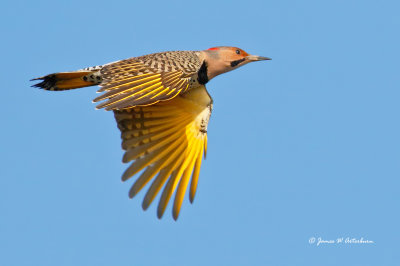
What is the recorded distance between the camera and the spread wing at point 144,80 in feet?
31.6

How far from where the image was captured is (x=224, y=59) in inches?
455

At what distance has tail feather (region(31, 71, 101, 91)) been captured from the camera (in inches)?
416

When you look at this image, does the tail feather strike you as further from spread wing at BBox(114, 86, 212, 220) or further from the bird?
spread wing at BBox(114, 86, 212, 220)

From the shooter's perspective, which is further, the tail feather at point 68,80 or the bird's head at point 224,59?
the bird's head at point 224,59

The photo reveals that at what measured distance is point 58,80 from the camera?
419 inches

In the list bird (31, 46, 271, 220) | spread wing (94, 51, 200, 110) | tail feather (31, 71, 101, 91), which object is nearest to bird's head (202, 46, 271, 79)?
bird (31, 46, 271, 220)

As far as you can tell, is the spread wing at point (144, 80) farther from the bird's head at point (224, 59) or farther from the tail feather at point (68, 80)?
the bird's head at point (224, 59)

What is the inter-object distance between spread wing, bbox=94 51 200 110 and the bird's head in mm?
561

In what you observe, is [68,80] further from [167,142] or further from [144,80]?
[167,142]

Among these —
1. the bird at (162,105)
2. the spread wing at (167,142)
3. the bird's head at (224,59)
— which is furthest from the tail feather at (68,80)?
the bird's head at (224,59)

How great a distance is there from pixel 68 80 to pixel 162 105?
4.52 ft

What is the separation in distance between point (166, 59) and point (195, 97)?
87 cm

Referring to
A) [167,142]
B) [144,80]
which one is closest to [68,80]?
[144,80]

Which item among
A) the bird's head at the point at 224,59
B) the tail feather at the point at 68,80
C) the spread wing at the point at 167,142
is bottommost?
the spread wing at the point at 167,142
